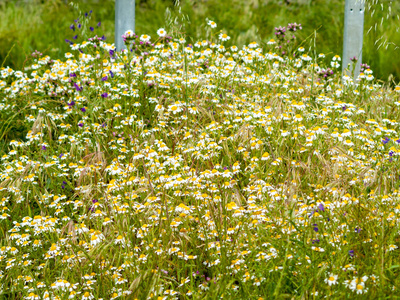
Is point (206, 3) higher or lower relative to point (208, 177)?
higher

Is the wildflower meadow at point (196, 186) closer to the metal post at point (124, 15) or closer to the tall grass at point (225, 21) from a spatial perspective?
the metal post at point (124, 15)

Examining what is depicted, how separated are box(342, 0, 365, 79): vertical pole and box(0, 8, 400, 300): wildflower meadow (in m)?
0.29

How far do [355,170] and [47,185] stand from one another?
82.0 inches

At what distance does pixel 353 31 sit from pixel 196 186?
2900 millimetres

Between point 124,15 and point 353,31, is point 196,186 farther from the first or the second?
point 353,31

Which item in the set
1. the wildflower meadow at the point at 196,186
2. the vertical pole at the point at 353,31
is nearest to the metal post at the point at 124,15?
the wildflower meadow at the point at 196,186

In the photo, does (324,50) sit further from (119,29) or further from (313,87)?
(119,29)

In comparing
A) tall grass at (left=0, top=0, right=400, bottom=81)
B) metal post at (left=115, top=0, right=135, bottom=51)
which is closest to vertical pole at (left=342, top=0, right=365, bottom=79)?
tall grass at (left=0, top=0, right=400, bottom=81)

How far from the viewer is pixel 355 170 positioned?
2.97 meters

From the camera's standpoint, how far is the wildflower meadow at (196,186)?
2268 mm

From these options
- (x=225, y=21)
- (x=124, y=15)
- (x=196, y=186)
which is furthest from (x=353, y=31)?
(x=196, y=186)

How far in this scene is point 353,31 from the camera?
4828 millimetres

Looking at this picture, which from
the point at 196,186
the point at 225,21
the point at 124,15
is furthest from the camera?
the point at 225,21

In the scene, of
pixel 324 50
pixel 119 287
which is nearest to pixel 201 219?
pixel 119 287
